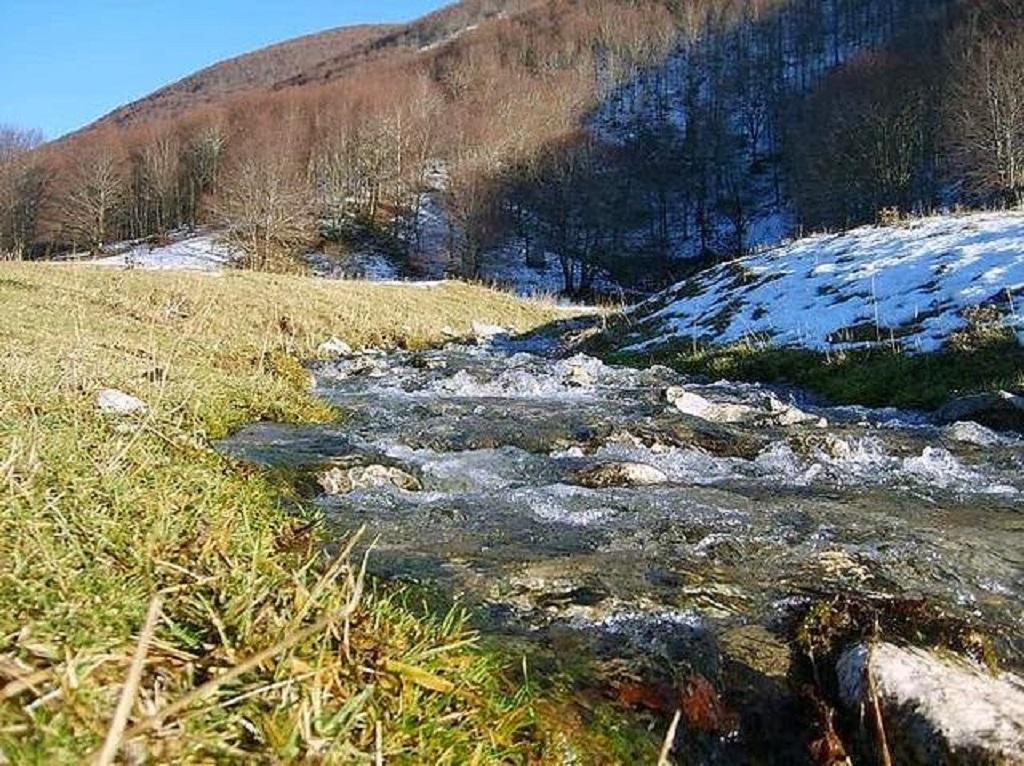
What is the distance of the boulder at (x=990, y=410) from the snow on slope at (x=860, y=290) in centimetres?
227

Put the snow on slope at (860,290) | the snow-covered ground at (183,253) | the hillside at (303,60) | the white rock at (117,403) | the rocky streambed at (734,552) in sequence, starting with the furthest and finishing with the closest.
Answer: the hillside at (303,60) < the snow-covered ground at (183,253) < the snow on slope at (860,290) < the white rock at (117,403) < the rocky streambed at (734,552)

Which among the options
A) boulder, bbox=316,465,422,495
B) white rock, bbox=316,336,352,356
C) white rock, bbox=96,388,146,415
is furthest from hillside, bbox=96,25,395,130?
boulder, bbox=316,465,422,495

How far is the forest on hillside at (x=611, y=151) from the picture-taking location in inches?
1902

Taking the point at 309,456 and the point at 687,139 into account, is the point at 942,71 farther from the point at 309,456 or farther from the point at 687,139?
the point at 309,456

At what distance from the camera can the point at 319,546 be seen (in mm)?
3957

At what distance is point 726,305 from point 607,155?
2244 inches

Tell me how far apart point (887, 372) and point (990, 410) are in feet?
7.60

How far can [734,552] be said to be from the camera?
437 cm

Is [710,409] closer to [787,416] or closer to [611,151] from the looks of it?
[787,416]

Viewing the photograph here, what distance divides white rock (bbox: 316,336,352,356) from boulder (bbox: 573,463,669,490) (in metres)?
13.6

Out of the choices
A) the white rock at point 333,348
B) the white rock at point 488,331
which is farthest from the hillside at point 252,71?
the white rock at point 333,348

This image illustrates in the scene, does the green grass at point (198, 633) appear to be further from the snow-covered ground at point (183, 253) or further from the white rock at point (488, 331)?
the snow-covered ground at point (183, 253)

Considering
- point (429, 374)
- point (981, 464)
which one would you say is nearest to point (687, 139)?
point (429, 374)

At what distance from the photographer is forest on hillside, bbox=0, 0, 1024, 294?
4831cm
